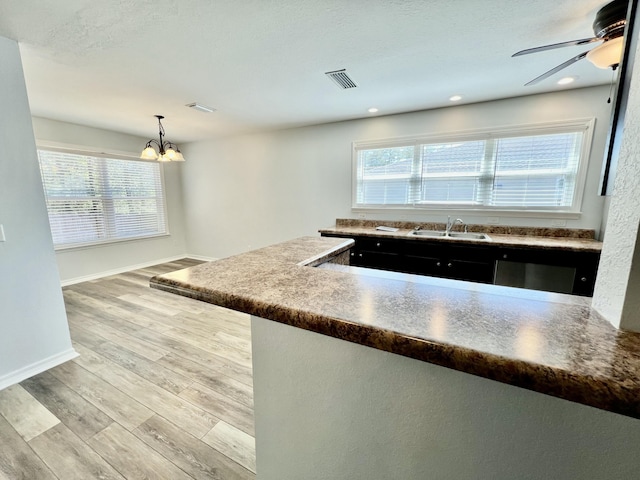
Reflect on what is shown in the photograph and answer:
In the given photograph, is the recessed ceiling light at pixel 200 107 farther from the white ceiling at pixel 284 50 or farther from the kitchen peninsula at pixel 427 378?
the kitchen peninsula at pixel 427 378

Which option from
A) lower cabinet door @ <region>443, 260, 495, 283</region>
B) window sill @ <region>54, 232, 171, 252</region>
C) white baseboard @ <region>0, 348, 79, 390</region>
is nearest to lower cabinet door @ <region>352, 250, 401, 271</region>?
lower cabinet door @ <region>443, 260, 495, 283</region>

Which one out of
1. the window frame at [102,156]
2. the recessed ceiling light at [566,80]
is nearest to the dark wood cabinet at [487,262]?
the recessed ceiling light at [566,80]

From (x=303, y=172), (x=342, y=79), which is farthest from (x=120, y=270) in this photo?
(x=342, y=79)

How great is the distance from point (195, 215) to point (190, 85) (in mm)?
3585

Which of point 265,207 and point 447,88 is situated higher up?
point 447,88

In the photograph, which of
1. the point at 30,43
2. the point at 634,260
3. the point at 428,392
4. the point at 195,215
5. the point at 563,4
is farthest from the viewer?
the point at 195,215

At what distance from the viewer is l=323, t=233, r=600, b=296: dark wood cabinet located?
2.53m

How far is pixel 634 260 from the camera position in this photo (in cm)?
52

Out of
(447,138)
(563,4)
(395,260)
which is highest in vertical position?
(563,4)

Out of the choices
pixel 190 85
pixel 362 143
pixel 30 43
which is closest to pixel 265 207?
pixel 362 143

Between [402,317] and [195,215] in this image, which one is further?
[195,215]

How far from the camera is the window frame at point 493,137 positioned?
285 centimetres

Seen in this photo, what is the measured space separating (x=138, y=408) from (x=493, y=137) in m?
4.29

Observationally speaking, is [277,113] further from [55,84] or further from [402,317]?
[402,317]
